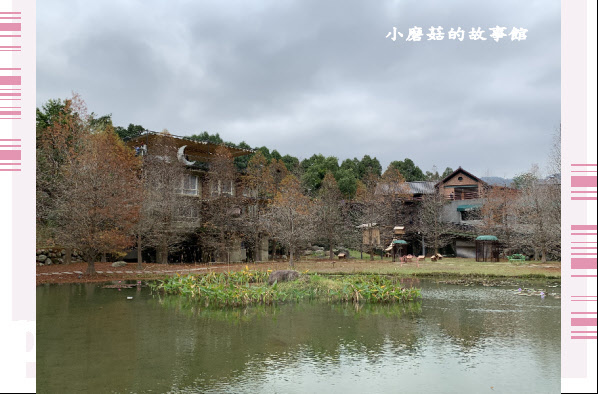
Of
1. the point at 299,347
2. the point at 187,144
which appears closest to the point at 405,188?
the point at 187,144

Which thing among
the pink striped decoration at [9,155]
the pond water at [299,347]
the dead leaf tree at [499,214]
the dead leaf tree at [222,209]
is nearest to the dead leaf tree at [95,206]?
the pond water at [299,347]

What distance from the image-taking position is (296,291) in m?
15.0

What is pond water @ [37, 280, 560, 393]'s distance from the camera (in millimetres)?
6586

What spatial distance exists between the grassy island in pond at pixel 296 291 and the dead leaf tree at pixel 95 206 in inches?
216

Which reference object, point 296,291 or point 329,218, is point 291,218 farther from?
point 296,291

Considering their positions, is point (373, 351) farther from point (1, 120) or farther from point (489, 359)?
point (1, 120)

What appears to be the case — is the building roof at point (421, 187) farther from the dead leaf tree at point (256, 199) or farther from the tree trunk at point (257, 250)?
the tree trunk at point (257, 250)

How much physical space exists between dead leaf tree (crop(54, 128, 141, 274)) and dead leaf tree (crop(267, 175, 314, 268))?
9.07m

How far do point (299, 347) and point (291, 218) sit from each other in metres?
18.9

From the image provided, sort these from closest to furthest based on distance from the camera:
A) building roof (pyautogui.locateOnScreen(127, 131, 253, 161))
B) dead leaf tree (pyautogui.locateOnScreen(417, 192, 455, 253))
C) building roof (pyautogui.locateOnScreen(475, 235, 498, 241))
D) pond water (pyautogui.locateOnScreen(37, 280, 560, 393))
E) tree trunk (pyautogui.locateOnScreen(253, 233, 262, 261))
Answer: pond water (pyautogui.locateOnScreen(37, 280, 560, 393))
building roof (pyautogui.locateOnScreen(127, 131, 253, 161))
tree trunk (pyautogui.locateOnScreen(253, 233, 262, 261))
building roof (pyautogui.locateOnScreen(475, 235, 498, 241))
dead leaf tree (pyautogui.locateOnScreen(417, 192, 455, 253))

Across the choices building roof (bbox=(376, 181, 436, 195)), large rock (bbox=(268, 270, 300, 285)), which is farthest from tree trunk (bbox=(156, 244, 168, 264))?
building roof (bbox=(376, 181, 436, 195))

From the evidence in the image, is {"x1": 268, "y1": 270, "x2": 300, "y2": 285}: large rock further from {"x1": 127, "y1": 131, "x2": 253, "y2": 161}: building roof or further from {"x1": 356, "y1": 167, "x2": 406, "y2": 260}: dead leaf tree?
{"x1": 356, "y1": 167, "x2": 406, "y2": 260}: dead leaf tree

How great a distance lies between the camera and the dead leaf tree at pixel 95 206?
19938 mm

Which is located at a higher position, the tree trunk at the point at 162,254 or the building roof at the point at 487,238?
the building roof at the point at 487,238
